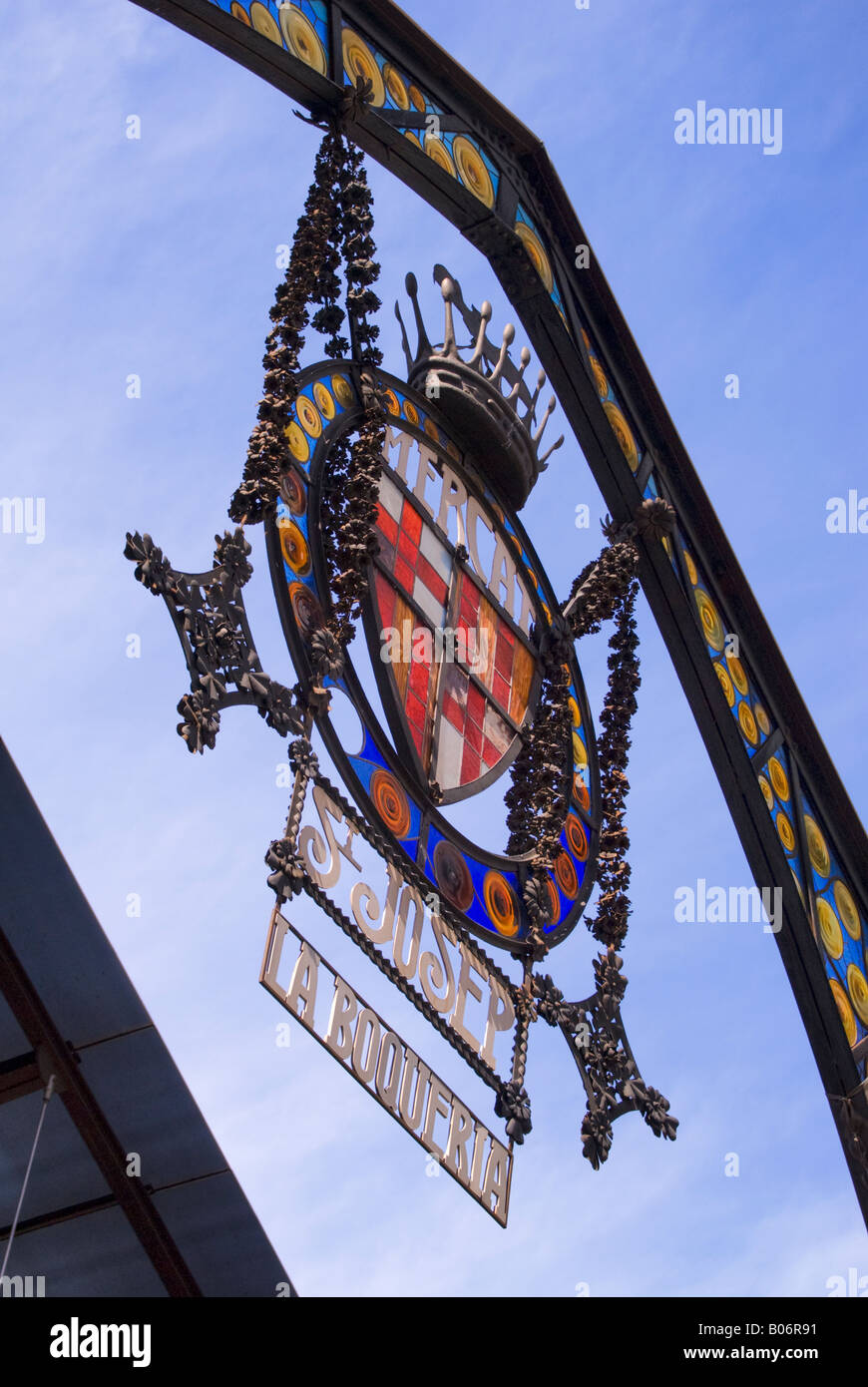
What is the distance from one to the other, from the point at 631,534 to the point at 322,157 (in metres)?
3.12

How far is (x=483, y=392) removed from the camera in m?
10.1

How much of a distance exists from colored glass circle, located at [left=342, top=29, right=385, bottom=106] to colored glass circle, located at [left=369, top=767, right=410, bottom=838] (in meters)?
3.75

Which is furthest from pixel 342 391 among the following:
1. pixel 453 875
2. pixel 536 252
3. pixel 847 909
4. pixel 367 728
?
pixel 847 909

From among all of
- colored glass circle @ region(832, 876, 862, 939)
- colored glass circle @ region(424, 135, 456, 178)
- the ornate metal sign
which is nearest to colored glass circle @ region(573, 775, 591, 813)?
the ornate metal sign

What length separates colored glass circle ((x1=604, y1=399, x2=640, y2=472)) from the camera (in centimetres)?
1117

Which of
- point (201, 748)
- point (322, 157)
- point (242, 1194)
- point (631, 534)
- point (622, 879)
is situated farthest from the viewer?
point (631, 534)

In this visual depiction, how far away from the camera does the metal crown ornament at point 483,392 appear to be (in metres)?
9.98

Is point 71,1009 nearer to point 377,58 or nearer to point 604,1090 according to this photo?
point 604,1090

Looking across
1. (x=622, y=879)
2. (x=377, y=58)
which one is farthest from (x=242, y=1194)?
(x=377, y=58)

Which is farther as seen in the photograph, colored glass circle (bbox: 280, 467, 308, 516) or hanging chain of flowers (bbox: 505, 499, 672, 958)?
hanging chain of flowers (bbox: 505, 499, 672, 958)

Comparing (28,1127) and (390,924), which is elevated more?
(390,924)

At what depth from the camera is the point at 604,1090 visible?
905 cm

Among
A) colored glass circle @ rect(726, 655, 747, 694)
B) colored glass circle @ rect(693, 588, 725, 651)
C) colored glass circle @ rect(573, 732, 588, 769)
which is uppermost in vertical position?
colored glass circle @ rect(693, 588, 725, 651)

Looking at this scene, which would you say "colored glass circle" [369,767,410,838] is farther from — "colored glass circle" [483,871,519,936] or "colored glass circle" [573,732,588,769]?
"colored glass circle" [573,732,588,769]
